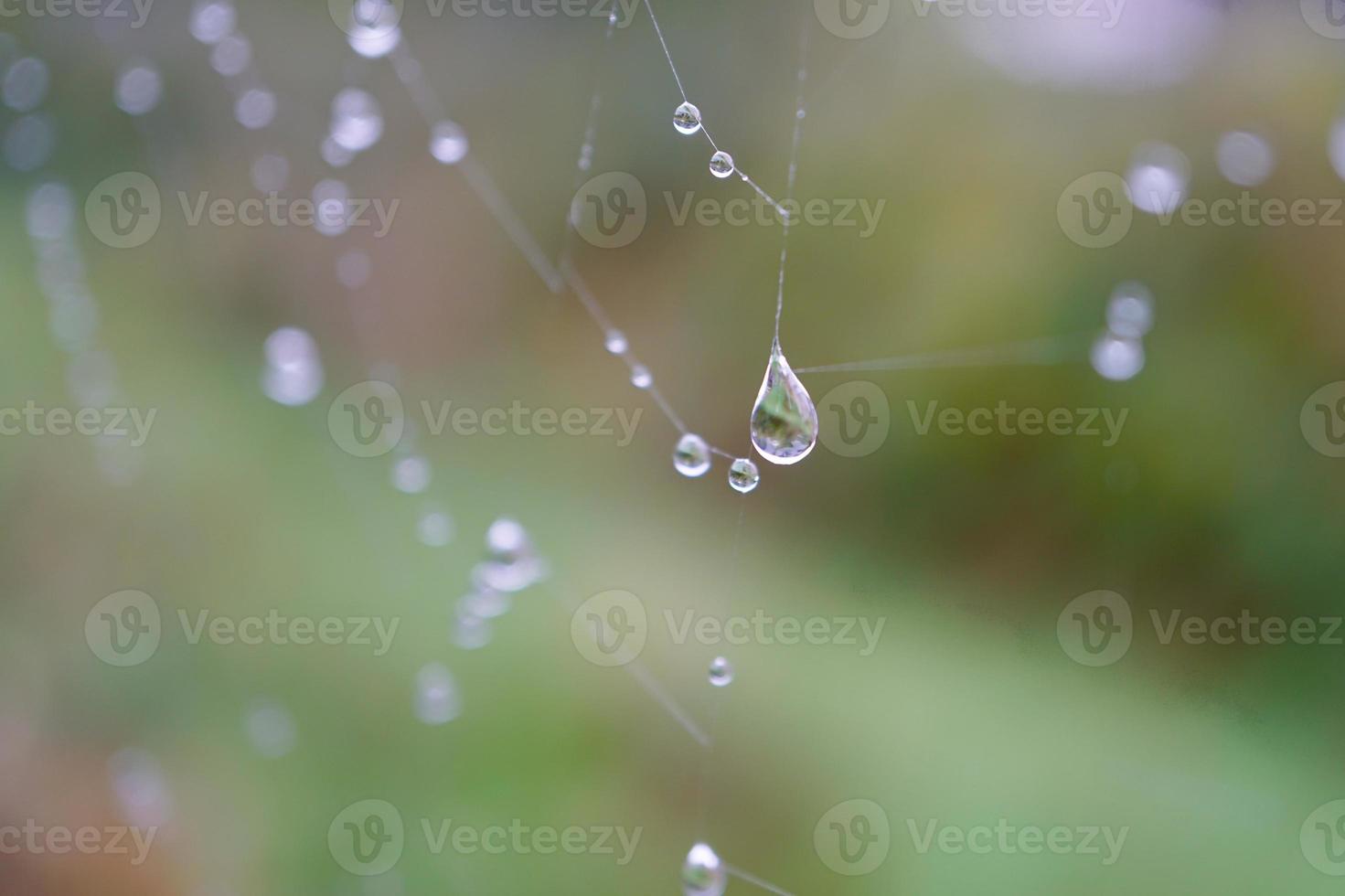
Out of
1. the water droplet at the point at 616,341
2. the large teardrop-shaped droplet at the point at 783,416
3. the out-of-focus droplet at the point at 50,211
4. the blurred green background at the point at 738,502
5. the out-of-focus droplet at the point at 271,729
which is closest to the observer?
the large teardrop-shaped droplet at the point at 783,416

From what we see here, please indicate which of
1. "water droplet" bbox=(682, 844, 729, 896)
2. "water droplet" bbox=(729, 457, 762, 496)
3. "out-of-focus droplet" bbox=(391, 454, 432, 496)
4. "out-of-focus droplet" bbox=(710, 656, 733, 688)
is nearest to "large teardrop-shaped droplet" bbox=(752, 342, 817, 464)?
"water droplet" bbox=(729, 457, 762, 496)

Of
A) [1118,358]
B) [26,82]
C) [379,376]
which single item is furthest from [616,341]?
[26,82]

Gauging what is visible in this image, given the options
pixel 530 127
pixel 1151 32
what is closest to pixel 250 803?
pixel 530 127

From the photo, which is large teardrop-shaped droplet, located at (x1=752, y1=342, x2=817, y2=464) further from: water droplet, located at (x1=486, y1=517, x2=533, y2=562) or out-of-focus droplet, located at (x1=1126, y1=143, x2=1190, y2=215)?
out-of-focus droplet, located at (x1=1126, y1=143, x2=1190, y2=215)

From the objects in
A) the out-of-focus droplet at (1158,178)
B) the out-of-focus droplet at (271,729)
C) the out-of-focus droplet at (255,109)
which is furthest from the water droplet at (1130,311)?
the out-of-focus droplet at (255,109)

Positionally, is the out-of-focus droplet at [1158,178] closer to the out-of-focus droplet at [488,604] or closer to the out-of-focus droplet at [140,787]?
the out-of-focus droplet at [488,604]

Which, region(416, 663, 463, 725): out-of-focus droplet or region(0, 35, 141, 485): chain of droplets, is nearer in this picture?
region(416, 663, 463, 725): out-of-focus droplet
